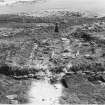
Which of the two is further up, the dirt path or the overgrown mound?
the overgrown mound

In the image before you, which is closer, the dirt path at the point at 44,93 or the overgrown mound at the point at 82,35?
the dirt path at the point at 44,93

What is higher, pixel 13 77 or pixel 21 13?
pixel 21 13

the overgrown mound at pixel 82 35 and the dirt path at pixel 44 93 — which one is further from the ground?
the overgrown mound at pixel 82 35

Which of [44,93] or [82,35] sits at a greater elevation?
[82,35]

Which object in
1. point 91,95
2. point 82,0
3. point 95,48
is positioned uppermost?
point 82,0

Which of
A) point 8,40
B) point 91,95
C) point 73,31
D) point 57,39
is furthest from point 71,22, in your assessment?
point 91,95

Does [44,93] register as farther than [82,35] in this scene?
No

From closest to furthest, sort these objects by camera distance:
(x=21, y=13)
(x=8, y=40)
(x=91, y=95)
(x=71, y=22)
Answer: (x=91, y=95), (x=8, y=40), (x=71, y=22), (x=21, y=13)

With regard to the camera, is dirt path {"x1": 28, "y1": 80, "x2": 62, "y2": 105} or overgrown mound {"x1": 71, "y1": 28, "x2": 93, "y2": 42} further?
overgrown mound {"x1": 71, "y1": 28, "x2": 93, "y2": 42}

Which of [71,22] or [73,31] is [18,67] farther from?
[71,22]

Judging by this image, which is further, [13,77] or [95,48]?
[95,48]

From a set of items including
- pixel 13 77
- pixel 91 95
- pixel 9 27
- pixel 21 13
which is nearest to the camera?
pixel 91 95
